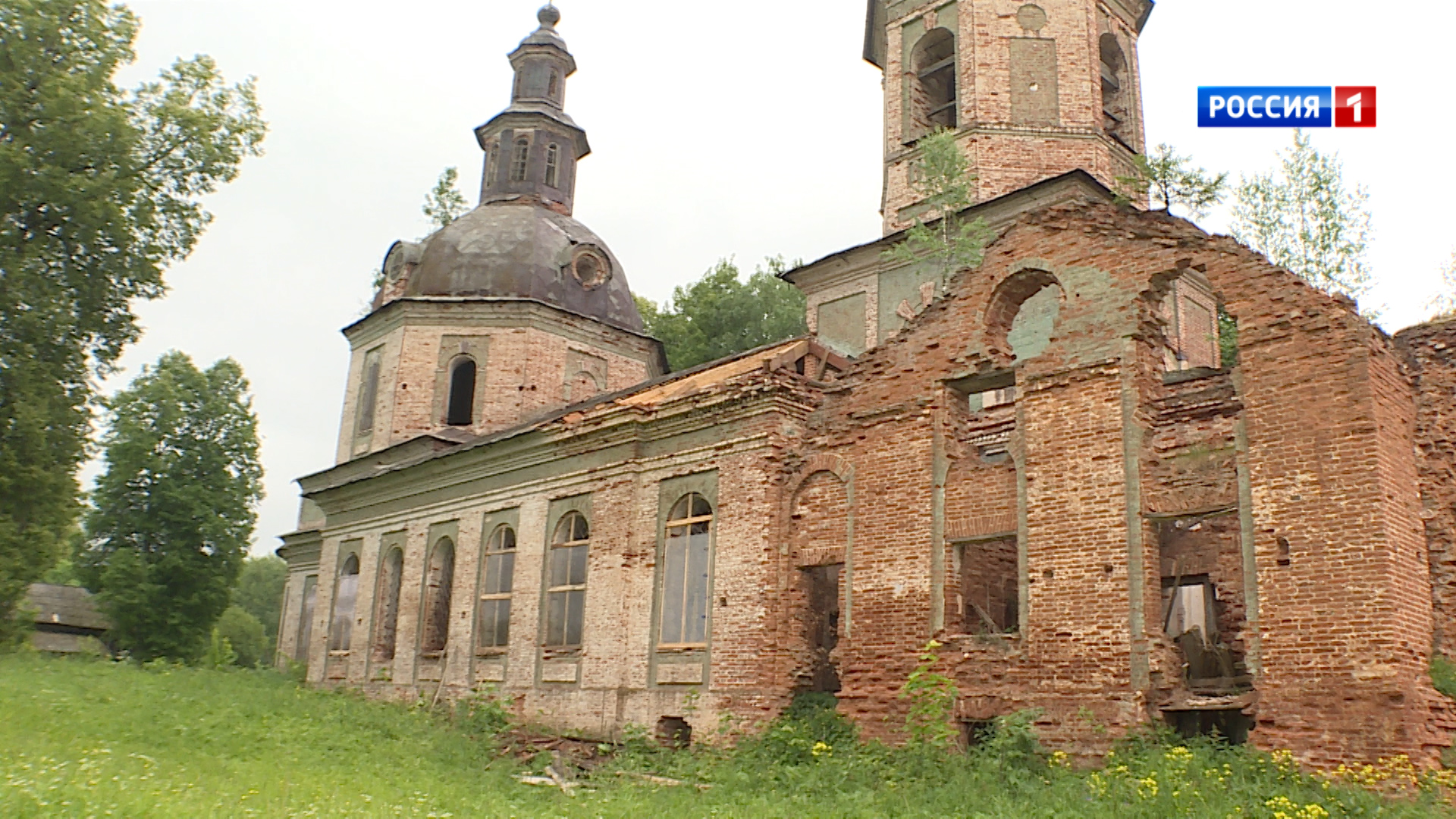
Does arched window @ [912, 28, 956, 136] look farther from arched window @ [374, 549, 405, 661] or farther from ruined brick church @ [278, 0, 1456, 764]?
arched window @ [374, 549, 405, 661]

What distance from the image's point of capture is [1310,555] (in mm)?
9883

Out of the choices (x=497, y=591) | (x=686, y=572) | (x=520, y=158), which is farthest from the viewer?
(x=520, y=158)

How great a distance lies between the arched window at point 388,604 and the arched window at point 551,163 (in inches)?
463

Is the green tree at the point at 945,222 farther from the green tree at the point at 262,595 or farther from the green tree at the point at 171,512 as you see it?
the green tree at the point at 262,595

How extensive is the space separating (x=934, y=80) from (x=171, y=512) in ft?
86.5

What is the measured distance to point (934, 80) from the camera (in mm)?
21797

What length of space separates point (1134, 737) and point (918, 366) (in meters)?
4.71

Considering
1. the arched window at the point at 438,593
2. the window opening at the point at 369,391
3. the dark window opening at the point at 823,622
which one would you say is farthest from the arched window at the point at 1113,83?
the window opening at the point at 369,391

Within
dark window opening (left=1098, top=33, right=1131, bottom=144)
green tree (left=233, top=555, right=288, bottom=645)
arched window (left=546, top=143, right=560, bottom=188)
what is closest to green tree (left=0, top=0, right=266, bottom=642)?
arched window (left=546, top=143, right=560, bottom=188)

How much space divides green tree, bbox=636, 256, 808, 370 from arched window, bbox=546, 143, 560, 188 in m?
7.57

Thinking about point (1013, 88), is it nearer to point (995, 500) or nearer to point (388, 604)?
point (995, 500)

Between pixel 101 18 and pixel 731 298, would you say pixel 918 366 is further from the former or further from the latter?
pixel 731 298

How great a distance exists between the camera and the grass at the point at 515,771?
9055 mm

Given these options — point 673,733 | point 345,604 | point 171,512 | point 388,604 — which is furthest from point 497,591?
point 171,512
